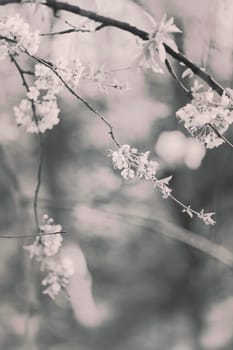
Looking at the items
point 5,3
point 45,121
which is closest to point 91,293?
point 45,121

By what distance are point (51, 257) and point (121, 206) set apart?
0.19m

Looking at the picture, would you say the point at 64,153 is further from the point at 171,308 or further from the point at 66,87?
the point at 171,308

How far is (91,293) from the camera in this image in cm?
122

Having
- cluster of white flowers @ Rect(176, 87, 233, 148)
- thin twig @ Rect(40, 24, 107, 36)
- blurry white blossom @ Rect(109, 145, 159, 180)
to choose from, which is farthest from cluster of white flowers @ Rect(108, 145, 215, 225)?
thin twig @ Rect(40, 24, 107, 36)

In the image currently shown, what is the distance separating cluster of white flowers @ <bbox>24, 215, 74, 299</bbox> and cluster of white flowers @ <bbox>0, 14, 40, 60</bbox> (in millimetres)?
354

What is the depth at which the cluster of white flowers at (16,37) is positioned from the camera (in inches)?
42.4

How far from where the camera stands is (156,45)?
101 centimetres

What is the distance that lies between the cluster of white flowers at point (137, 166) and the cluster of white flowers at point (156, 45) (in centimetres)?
18

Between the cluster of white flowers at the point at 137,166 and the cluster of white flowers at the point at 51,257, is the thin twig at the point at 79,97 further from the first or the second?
the cluster of white flowers at the point at 51,257

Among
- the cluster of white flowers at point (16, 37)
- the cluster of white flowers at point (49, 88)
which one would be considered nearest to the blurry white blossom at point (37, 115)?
the cluster of white flowers at point (49, 88)

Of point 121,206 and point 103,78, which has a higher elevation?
point 103,78

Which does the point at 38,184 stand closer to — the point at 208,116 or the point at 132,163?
the point at 132,163

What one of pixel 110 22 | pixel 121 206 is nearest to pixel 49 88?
pixel 110 22

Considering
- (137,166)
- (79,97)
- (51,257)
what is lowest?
(51,257)
